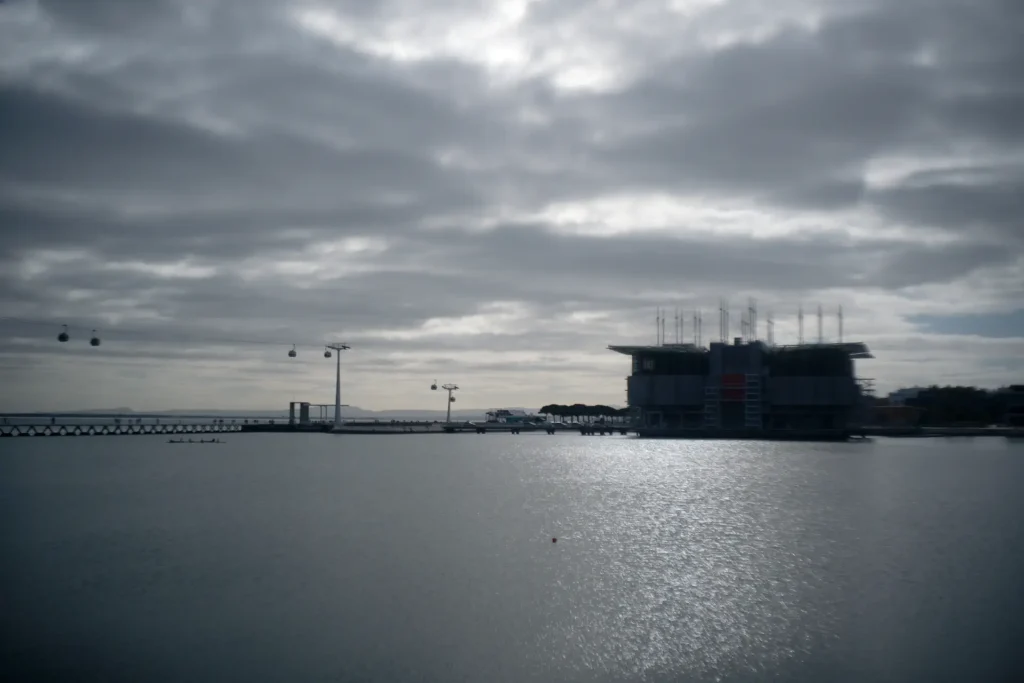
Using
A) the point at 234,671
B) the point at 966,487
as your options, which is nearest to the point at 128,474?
the point at 234,671

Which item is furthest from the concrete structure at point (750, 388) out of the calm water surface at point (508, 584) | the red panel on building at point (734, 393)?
the calm water surface at point (508, 584)

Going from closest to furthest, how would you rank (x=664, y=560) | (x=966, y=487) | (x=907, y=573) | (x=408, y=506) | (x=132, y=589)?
(x=132, y=589)
(x=907, y=573)
(x=664, y=560)
(x=408, y=506)
(x=966, y=487)

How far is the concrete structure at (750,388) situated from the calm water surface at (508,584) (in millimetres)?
100669

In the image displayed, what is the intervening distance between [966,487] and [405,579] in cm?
5872

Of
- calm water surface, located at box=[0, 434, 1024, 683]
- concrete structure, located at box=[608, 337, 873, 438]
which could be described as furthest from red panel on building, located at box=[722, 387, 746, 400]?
calm water surface, located at box=[0, 434, 1024, 683]

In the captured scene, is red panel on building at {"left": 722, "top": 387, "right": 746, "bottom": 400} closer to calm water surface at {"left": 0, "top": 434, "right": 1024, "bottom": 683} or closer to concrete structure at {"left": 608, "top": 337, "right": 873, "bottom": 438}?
concrete structure at {"left": 608, "top": 337, "right": 873, "bottom": 438}

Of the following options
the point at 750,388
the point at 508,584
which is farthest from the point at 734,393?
the point at 508,584

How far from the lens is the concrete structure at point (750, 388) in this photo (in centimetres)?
16788

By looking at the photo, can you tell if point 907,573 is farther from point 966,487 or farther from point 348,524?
point 966,487

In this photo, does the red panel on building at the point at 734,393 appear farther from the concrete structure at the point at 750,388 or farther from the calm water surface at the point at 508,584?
the calm water surface at the point at 508,584

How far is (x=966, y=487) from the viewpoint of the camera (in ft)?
240

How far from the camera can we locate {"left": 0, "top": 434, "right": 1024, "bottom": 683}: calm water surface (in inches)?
891

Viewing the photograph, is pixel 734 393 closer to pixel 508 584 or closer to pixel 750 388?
pixel 750 388

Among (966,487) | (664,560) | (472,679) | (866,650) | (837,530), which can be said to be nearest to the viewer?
(472,679)
